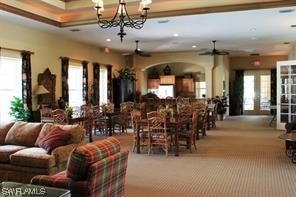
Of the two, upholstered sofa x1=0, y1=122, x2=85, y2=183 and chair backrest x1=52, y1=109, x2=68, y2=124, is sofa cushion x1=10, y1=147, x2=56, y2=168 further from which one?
chair backrest x1=52, y1=109, x2=68, y2=124

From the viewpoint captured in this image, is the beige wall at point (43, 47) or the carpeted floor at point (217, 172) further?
the beige wall at point (43, 47)

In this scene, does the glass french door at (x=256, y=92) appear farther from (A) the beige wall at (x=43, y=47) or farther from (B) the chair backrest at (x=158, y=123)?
(B) the chair backrest at (x=158, y=123)

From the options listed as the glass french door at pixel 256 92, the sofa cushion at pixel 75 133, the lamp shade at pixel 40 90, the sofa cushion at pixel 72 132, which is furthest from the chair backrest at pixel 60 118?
the glass french door at pixel 256 92

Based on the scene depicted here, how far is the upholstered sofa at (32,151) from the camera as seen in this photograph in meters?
4.89

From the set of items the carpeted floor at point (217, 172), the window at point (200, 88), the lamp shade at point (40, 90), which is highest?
the window at point (200, 88)

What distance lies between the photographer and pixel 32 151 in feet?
16.9

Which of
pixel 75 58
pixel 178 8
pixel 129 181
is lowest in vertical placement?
pixel 129 181

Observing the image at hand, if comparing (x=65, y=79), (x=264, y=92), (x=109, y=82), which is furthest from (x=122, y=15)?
(x=264, y=92)

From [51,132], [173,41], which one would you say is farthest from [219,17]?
[51,132]

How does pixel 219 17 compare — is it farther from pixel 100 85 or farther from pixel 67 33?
pixel 100 85

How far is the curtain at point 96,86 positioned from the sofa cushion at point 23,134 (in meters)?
6.75

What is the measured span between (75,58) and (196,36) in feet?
13.9

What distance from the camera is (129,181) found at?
538cm

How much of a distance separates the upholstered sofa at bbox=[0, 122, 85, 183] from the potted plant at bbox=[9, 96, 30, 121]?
2.53m
